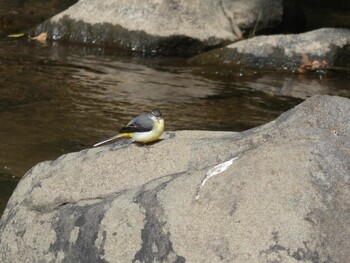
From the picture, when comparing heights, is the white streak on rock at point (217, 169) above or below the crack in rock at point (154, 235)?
above

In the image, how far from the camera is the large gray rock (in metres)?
3.58

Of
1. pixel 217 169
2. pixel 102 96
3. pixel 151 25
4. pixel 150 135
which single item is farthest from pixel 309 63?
pixel 217 169

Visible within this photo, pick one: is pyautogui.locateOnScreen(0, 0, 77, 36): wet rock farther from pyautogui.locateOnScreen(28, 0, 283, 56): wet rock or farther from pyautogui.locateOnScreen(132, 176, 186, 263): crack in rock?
pyautogui.locateOnScreen(132, 176, 186, 263): crack in rock

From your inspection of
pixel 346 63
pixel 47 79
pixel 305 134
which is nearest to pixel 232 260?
pixel 305 134

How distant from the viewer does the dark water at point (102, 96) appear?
25.0 ft

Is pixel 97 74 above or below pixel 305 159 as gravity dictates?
below

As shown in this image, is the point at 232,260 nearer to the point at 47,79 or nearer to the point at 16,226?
the point at 16,226

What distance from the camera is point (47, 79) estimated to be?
983cm

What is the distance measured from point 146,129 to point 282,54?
22.0 feet

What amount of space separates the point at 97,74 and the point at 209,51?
1746mm

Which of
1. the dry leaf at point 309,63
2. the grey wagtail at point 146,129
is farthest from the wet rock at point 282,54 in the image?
the grey wagtail at point 146,129

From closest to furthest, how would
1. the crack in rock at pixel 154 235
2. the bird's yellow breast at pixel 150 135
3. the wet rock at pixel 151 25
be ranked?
the crack in rock at pixel 154 235 < the bird's yellow breast at pixel 150 135 < the wet rock at pixel 151 25

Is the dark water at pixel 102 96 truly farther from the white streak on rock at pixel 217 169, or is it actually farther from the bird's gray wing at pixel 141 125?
the white streak on rock at pixel 217 169

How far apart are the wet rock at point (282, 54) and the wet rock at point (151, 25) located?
0.59m
